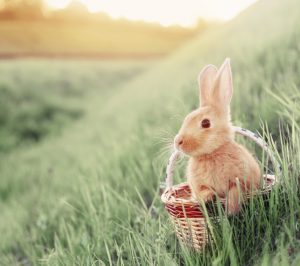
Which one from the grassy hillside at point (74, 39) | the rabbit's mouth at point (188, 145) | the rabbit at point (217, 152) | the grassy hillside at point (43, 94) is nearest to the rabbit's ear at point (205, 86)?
the rabbit at point (217, 152)

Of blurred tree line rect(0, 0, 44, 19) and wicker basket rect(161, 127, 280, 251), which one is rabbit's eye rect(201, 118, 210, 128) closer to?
wicker basket rect(161, 127, 280, 251)

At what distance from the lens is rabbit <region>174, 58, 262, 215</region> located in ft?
6.89

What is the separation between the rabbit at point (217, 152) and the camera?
2102mm

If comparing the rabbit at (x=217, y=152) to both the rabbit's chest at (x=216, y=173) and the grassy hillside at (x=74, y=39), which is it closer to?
the rabbit's chest at (x=216, y=173)

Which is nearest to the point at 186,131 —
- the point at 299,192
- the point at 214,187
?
the point at 214,187

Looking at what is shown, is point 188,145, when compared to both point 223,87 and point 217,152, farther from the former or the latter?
point 223,87

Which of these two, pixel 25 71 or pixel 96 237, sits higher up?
pixel 25 71

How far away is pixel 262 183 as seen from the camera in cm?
214

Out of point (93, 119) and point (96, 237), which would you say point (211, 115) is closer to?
point (96, 237)

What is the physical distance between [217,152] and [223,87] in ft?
0.90

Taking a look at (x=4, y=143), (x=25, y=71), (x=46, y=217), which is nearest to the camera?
(x=46, y=217)

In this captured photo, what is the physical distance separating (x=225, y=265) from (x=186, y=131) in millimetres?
570

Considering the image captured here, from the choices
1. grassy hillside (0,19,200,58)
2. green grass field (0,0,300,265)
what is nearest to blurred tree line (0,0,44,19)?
grassy hillside (0,19,200,58)

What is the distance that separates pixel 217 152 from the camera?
2156mm
